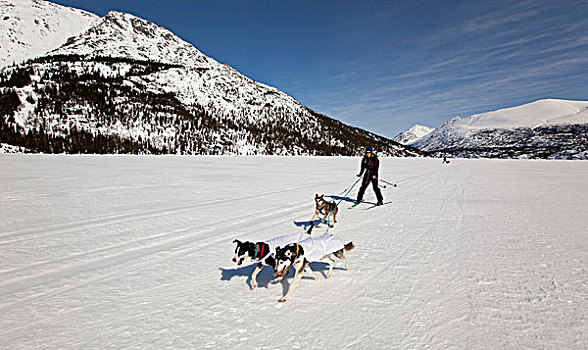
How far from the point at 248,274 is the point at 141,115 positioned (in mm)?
149946

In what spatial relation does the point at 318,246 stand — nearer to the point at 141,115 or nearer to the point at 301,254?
the point at 301,254

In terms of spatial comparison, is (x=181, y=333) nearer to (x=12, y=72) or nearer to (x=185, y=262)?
(x=185, y=262)

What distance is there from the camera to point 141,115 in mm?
130250

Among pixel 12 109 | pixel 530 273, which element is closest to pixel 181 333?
pixel 530 273

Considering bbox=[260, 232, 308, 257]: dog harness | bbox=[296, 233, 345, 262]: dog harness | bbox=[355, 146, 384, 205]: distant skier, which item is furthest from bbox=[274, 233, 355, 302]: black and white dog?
bbox=[355, 146, 384, 205]: distant skier

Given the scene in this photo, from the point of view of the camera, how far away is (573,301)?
349 centimetres

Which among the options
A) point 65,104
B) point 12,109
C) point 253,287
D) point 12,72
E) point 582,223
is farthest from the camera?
point 12,72

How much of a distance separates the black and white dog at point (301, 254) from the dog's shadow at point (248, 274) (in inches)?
22.9

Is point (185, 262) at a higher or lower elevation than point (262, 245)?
lower

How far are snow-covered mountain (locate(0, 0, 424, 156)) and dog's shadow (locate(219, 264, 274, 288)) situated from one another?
111m

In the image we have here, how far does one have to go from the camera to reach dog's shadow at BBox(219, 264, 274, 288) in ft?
Answer: 13.4

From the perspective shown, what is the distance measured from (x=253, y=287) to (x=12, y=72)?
196485mm

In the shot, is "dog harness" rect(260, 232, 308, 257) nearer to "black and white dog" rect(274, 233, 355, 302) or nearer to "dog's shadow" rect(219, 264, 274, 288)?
"black and white dog" rect(274, 233, 355, 302)

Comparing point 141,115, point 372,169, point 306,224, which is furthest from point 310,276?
point 141,115
